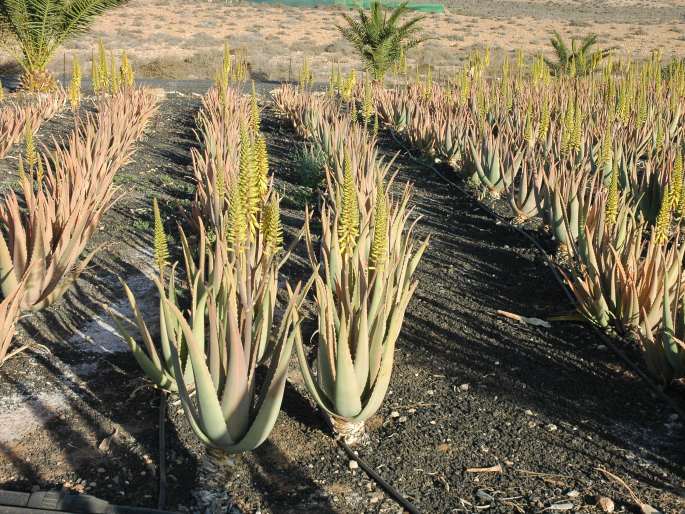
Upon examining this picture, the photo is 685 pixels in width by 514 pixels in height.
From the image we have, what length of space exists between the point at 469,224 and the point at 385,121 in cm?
574

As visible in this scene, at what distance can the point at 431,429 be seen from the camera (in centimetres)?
293

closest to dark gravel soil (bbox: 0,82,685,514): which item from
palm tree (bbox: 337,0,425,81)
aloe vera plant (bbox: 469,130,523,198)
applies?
aloe vera plant (bbox: 469,130,523,198)

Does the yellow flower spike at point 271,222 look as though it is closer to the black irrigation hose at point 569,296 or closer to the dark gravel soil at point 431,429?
the dark gravel soil at point 431,429

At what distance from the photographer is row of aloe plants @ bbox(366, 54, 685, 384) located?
3.50m

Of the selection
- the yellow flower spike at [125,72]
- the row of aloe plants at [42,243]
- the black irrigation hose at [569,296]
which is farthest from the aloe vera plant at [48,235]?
the yellow flower spike at [125,72]

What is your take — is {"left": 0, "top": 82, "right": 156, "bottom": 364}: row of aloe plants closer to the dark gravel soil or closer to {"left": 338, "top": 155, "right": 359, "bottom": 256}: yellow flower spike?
the dark gravel soil

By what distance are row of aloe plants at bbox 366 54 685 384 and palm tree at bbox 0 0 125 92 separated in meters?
5.35

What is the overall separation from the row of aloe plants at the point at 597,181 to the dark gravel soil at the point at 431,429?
0.91ft

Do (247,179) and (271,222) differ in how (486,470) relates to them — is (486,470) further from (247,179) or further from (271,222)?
(247,179)

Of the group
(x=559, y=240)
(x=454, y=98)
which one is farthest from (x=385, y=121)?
(x=559, y=240)

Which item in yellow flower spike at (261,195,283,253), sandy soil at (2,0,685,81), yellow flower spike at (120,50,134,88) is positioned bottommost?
sandy soil at (2,0,685,81)

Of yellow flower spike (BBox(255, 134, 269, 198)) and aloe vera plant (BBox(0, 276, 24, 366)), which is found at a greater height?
yellow flower spike (BBox(255, 134, 269, 198))

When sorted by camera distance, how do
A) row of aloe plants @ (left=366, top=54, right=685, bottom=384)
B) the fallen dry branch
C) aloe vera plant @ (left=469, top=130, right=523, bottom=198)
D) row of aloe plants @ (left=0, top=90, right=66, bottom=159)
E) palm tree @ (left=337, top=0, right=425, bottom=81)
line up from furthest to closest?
palm tree @ (left=337, top=0, right=425, bottom=81)
row of aloe plants @ (left=0, top=90, right=66, bottom=159)
aloe vera plant @ (left=469, top=130, right=523, bottom=198)
row of aloe plants @ (left=366, top=54, right=685, bottom=384)
the fallen dry branch

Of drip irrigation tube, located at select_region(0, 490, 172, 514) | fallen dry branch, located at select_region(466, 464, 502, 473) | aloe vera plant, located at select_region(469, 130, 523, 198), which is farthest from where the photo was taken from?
aloe vera plant, located at select_region(469, 130, 523, 198)
